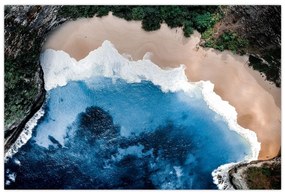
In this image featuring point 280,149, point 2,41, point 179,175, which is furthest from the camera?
point 179,175

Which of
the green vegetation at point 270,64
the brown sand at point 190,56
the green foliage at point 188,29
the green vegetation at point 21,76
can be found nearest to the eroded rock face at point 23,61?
the green vegetation at point 21,76

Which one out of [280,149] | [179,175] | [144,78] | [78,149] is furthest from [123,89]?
[280,149]

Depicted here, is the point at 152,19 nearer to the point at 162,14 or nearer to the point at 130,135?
the point at 162,14

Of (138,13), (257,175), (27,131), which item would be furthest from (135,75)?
(257,175)

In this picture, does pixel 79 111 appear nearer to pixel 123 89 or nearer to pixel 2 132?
pixel 123 89

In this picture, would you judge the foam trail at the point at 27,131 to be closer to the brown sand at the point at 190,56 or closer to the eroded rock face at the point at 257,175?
the brown sand at the point at 190,56

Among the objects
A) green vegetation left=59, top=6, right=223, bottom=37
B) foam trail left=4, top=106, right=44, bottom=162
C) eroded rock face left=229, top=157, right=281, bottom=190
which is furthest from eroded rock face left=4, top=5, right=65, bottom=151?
eroded rock face left=229, top=157, right=281, bottom=190
